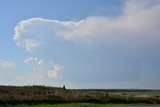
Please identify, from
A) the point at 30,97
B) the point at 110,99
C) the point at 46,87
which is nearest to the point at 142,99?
the point at 110,99

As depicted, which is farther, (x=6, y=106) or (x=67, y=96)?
(x=67, y=96)

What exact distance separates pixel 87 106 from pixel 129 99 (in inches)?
738

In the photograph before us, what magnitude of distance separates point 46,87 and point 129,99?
15.0 m

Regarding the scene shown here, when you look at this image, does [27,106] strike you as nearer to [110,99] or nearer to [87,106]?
[87,106]

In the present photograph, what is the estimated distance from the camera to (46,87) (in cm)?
6875

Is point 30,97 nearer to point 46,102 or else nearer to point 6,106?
point 46,102

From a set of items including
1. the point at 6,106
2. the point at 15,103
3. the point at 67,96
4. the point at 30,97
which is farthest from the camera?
the point at 67,96

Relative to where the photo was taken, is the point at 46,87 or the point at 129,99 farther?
the point at 46,87

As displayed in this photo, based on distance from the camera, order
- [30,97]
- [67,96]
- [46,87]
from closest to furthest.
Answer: [30,97] < [67,96] < [46,87]

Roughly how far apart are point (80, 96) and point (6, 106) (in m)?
15.8

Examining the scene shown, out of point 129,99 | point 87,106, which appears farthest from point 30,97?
point 129,99

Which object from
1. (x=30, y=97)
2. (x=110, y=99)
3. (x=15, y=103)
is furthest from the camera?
(x=110, y=99)

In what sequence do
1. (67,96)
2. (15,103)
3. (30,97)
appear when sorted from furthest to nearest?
(67,96), (30,97), (15,103)

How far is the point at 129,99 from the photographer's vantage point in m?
61.5
